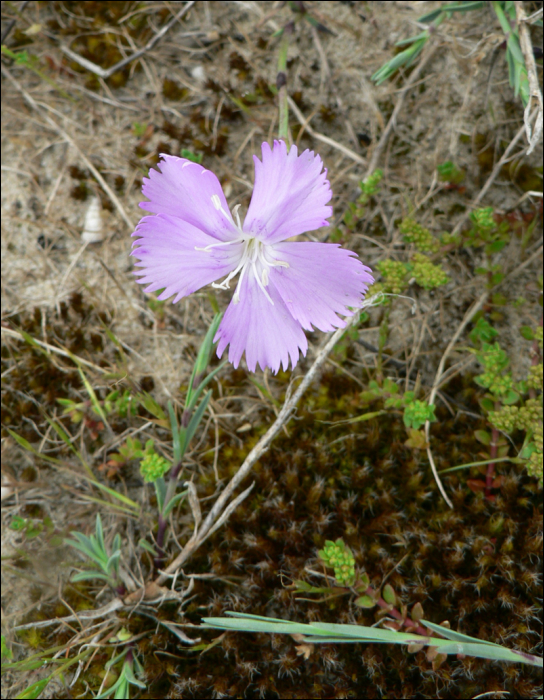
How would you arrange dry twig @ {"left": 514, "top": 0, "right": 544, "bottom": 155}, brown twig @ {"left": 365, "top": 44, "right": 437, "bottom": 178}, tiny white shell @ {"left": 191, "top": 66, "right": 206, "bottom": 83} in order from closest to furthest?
dry twig @ {"left": 514, "top": 0, "right": 544, "bottom": 155} → brown twig @ {"left": 365, "top": 44, "right": 437, "bottom": 178} → tiny white shell @ {"left": 191, "top": 66, "right": 206, "bottom": 83}

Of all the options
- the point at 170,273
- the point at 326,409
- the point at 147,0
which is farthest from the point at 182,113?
the point at 326,409

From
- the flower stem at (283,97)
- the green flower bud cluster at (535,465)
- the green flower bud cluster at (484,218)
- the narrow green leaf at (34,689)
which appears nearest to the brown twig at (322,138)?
the flower stem at (283,97)

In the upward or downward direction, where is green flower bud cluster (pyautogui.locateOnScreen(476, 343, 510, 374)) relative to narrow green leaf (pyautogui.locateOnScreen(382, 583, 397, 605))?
upward

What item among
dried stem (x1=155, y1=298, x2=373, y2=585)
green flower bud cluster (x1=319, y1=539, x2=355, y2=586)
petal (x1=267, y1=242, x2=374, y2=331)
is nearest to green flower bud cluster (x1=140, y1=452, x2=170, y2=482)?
dried stem (x1=155, y1=298, x2=373, y2=585)

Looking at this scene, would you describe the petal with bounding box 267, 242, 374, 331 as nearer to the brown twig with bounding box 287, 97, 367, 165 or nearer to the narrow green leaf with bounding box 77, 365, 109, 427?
the narrow green leaf with bounding box 77, 365, 109, 427

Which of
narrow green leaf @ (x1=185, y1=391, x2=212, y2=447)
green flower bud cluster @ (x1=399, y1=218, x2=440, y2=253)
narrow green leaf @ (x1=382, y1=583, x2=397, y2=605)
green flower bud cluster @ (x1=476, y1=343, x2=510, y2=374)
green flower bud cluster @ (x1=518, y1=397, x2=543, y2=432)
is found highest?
green flower bud cluster @ (x1=399, y1=218, x2=440, y2=253)

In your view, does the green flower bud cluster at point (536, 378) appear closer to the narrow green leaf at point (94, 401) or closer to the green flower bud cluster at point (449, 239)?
the green flower bud cluster at point (449, 239)
